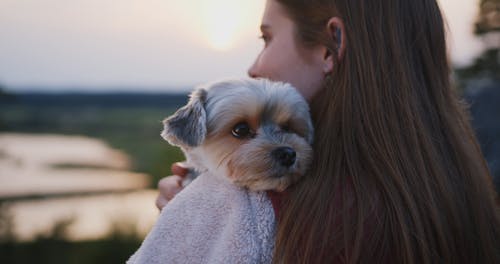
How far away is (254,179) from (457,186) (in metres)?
0.81

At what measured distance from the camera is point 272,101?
2943 millimetres

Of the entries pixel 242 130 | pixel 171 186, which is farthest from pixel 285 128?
pixel 171 186

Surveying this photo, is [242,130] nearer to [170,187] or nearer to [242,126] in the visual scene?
[242,126]

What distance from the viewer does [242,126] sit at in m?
2.96

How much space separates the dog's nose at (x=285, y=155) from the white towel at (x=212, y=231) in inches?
10.6

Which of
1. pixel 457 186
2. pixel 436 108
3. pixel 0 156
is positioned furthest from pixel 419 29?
pixel 0 156

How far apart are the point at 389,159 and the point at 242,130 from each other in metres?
0.81

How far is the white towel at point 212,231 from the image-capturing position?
7.28ft

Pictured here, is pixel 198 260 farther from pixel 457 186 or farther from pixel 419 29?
pixel 419 29

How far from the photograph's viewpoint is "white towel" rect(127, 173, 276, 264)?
2219 millimetres

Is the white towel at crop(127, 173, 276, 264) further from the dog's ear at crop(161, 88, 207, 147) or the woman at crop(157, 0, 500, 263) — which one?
the dog's ear at crop(161, 88, 207, 147)

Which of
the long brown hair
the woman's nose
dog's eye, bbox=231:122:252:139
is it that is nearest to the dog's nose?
the long brown hair

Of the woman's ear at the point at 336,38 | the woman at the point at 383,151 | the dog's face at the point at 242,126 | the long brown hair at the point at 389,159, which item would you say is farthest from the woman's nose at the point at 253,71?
the woman's ear at the point at 336,38

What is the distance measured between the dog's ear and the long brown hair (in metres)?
0.54
